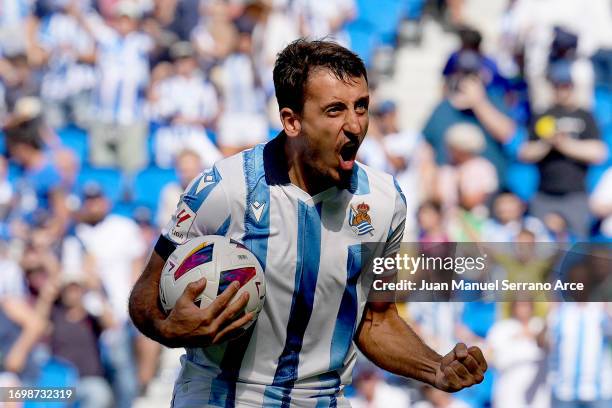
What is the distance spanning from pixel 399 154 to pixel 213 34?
249cm

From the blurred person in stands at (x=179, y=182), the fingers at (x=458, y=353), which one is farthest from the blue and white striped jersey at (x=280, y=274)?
the blurred person in stands at (x=179, y=182)

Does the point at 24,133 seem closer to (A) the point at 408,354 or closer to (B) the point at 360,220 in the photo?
(B) the point at 360,220

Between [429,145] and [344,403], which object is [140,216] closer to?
[429,145]

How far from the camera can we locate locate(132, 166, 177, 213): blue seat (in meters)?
10.8

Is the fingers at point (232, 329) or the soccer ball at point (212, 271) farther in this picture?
the soccer ball at point (212, 271)

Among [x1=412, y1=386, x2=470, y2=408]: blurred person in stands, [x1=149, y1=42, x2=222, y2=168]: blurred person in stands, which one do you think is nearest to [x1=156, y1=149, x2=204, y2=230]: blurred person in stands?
[x1=149, y1=42, x2=222, y2=168]: blurred person in stands

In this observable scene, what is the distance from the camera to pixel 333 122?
14.8ft

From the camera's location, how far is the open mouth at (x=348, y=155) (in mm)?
4516

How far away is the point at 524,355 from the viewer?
9.19 m

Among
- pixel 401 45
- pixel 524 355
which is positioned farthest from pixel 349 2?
pixel 524 355

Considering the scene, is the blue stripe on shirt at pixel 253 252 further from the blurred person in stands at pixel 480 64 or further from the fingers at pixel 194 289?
the blurred person in stands at pixel 480 64

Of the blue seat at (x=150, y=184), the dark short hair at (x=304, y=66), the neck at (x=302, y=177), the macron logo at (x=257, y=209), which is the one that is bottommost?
the macron logo at (x=257, y=209)

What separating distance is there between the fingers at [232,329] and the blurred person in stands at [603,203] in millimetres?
6166

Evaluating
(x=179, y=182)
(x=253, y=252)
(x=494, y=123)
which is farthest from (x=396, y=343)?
(x=179, y=182)
